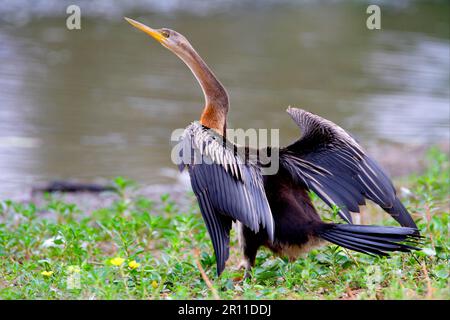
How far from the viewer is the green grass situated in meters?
3.88

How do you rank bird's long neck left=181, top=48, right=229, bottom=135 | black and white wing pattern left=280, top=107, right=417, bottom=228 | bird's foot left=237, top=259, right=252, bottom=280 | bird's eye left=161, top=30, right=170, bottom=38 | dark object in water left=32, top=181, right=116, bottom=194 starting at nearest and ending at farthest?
bird's foot left=237, top=259, right=252, bottom=280
black and white wing pattern left=280, top=107, right=417, bottom=228
bird's long neck left=181, top=48, right=229, bottom=135
bird's eye left=161, top=30, right=170, bottom=38
dark object in water left=32, top=181, right=116, bottom=194

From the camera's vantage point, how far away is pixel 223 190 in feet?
13.6

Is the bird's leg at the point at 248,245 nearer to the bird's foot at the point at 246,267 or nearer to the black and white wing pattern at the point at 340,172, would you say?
the bird's foot at the point at 246,267

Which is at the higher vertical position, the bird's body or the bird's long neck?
the bird's long neck

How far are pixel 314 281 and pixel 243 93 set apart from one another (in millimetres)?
7214

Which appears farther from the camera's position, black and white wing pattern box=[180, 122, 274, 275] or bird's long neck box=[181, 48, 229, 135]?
bird's long neck box=[181, 48, 229, 135]

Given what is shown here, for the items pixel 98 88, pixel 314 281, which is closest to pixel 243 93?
pixel 98 88

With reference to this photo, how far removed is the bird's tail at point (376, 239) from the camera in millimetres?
4043

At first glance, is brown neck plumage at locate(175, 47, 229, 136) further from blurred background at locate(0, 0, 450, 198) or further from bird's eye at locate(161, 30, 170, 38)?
blurred background at locate(0, 0, 450, 198)

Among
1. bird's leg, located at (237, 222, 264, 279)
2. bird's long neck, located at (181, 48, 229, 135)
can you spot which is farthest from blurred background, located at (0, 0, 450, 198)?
bird's leg, located at (237, 222, 264, 279)

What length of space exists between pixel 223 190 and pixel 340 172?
3.18 feet

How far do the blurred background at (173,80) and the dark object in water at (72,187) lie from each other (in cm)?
34

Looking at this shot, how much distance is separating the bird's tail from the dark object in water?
3.73m

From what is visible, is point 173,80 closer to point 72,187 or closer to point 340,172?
point 72,187
